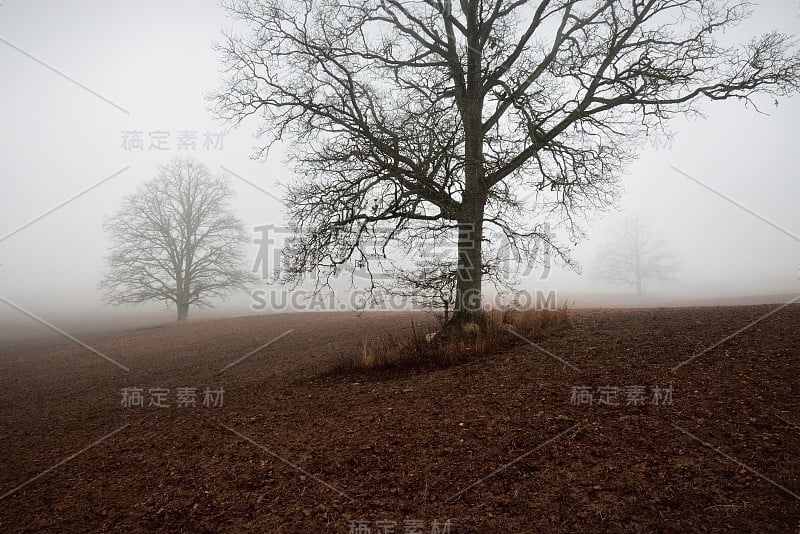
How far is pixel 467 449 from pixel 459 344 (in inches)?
128

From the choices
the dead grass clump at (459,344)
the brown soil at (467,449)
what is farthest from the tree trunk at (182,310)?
the dead grass clump at (459,344)

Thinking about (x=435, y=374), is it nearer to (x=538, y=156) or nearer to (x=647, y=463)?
(x=647, y=463)

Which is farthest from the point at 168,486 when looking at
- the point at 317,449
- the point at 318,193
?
the point at 318,193

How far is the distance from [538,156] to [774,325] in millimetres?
5120

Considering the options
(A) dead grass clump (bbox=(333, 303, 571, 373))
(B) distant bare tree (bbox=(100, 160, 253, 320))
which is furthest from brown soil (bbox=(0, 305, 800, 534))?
(B) distant bare tree (bbox=(100, 160, 253, 320))

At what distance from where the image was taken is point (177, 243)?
22.1 metres

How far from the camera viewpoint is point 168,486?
3875 millimetres

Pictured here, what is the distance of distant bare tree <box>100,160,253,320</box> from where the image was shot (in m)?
21.1

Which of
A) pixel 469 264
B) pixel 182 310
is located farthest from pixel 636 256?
pixel 182 310

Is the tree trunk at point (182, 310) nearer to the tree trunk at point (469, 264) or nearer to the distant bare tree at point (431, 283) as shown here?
the distant bare tree at point (431, 283)

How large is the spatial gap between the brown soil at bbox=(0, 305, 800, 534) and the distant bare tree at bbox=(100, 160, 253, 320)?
16.1 m

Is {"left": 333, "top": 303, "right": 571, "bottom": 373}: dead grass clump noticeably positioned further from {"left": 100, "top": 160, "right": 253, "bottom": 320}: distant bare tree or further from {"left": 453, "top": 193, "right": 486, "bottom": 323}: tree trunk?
{"left": 100, "top": 160, "right": 253, "bottom": 320}: distant bare tree

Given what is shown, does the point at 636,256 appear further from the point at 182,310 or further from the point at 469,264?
the point at 182,310

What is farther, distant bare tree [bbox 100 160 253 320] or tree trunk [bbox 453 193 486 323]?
distant bare tree [bbox 100 160 253 320]
